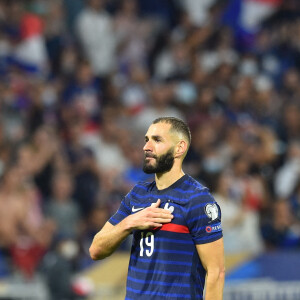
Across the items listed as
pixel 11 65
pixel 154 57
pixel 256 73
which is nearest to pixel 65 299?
pixel 11 65

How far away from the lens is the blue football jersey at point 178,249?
4.29 m

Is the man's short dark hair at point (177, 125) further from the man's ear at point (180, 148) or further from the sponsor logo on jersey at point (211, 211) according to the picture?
the sponsor logo on jersey at point (211, 211)

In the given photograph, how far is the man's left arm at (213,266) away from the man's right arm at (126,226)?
26 cm

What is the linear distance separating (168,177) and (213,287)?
0.68 m

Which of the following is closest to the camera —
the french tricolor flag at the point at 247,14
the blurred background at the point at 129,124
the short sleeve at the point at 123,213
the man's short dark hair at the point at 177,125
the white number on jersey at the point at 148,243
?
the white number on jersey at the point at 148,243

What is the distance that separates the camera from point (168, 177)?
449 cm

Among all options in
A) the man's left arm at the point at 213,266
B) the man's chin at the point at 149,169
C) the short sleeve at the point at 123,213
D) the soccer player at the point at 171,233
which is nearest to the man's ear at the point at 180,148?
the soccer player at the point at 171,233

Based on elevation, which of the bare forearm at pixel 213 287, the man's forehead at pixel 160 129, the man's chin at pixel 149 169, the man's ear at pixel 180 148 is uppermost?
the man's forehead at pixel 160 129

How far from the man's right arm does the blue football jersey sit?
0.06 metres

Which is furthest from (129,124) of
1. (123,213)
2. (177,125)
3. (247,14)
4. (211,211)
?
(211,211)

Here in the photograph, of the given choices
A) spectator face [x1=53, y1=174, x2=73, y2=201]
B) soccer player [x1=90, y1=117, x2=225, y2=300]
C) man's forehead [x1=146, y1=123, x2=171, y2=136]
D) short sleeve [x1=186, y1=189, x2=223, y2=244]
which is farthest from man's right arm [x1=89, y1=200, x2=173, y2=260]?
spectator face [x1=53, y1=174, x2=73, y2=201]

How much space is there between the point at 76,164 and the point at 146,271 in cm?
576

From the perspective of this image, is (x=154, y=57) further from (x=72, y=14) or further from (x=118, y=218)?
(x=118, y=218)

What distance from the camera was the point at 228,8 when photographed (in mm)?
14781
